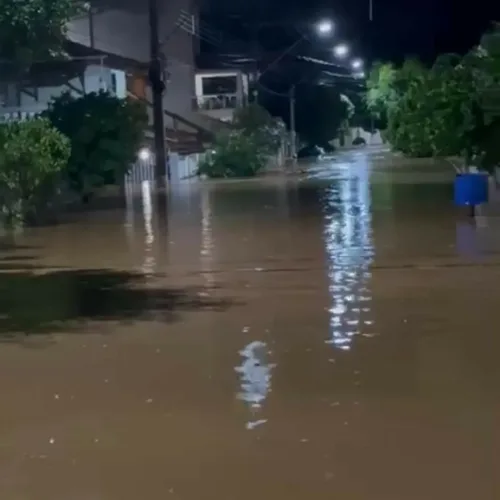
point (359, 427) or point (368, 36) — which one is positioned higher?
point (368, 36)

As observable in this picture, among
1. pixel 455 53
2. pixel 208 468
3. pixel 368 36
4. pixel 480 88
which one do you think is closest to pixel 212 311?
pixel 208 468

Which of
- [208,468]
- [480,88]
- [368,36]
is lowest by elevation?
[208,468]

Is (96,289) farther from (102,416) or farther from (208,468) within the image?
(208,468)

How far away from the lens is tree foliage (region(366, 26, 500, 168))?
26906 millimetres

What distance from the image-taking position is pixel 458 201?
2277 cm

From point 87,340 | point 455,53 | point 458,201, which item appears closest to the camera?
point 87,340

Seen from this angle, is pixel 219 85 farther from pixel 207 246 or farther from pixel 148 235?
pixel 207 246

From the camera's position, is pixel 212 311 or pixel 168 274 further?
pixel 168 274

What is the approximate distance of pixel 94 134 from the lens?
33406 mm

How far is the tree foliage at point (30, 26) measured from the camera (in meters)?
24.1

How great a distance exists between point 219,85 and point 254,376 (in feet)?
205

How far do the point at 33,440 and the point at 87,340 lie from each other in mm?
3461

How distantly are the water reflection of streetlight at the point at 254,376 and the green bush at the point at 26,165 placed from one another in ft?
46.0

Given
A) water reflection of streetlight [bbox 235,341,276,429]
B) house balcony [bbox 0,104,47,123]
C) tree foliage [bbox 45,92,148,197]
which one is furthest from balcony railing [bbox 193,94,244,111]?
water reflection of streetlight [bbox 235,341,276,429]
